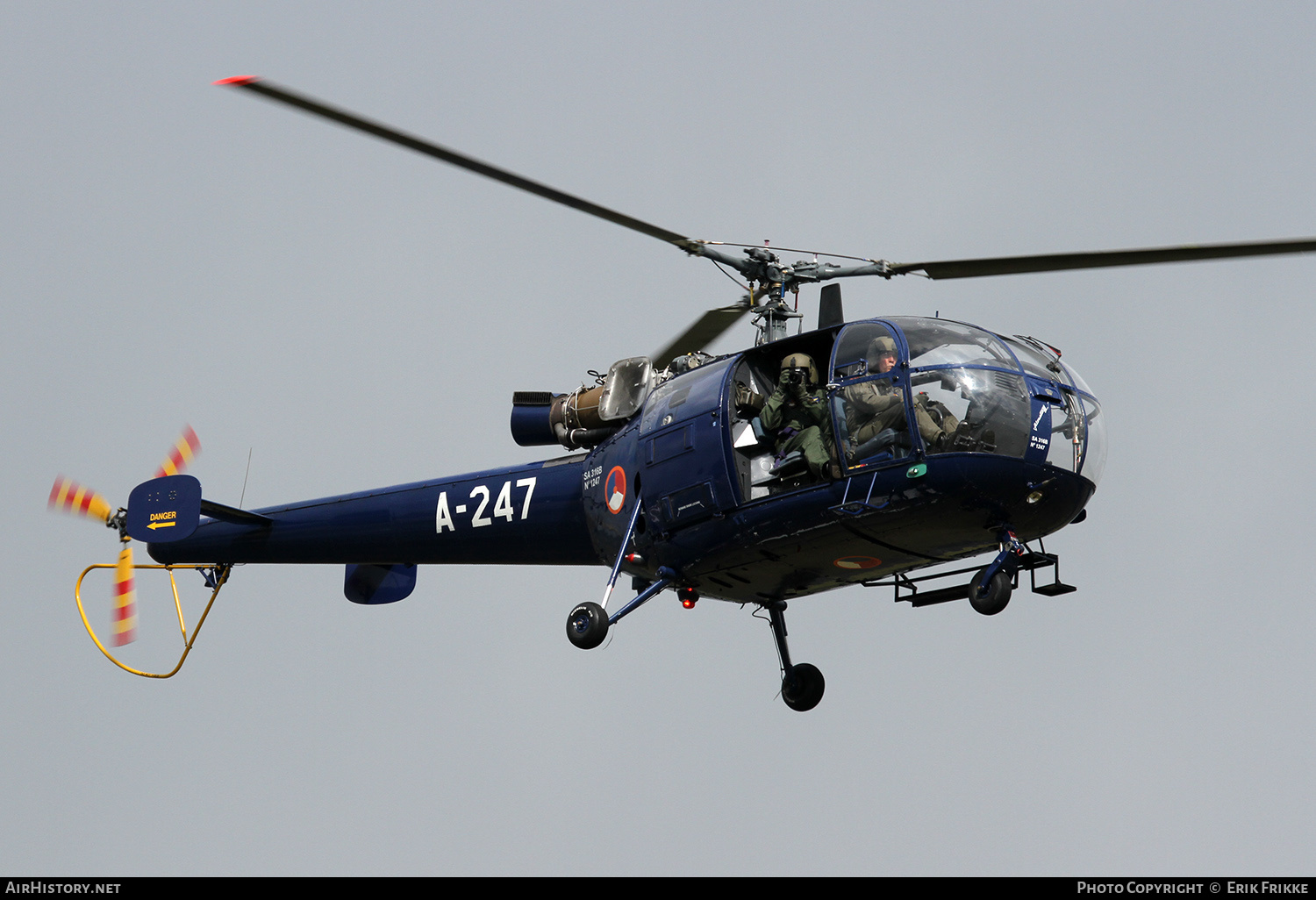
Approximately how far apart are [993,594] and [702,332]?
17.1 ft

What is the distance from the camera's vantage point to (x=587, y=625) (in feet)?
56.0

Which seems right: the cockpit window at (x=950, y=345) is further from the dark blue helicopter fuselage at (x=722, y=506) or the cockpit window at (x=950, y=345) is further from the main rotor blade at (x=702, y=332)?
the main rotor blade at (x=702, y=332)

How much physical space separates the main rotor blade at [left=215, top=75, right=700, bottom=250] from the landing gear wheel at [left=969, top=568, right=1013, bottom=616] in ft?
15.2

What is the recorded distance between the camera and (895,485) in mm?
15508

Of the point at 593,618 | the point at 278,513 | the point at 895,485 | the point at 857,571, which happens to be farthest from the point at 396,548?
the point at 895,485

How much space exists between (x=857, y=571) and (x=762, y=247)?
3519 millimetres

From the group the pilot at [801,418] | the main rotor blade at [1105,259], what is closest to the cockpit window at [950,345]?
the main rotor blade at [1105,259]

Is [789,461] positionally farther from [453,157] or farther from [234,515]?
[234,515]

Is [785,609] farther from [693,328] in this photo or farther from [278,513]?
[278,513]

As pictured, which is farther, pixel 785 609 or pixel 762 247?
pixel 785 609

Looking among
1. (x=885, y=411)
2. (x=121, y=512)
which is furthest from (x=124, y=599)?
(x=885, y=411)

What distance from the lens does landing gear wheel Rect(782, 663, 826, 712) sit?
1898 cm

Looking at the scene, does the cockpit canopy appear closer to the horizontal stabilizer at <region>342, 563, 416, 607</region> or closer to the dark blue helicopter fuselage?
the dark blue helicopter fuselage

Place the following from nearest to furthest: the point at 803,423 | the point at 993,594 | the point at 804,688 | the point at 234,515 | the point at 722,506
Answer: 1. the point at 993,594
2. the point at 803,423
3. the point at 722,506
4. the point at 804,688
5. the point at 234,515
